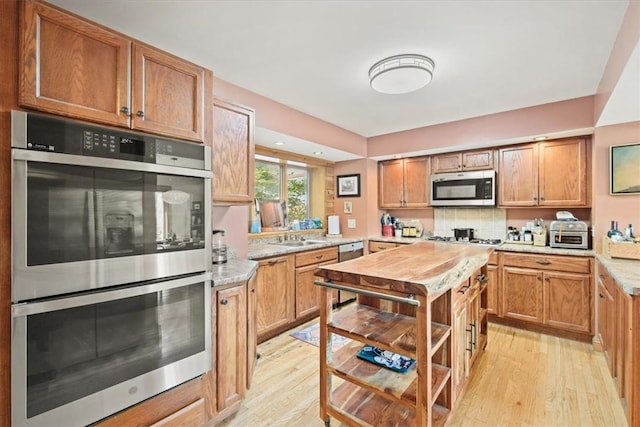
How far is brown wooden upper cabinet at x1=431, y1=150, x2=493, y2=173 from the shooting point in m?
3.82

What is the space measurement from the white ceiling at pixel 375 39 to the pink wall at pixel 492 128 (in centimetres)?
22

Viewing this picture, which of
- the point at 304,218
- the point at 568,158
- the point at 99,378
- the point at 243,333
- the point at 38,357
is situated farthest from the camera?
the point at 304,218

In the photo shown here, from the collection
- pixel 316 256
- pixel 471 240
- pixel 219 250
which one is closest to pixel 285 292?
pixel 316 256

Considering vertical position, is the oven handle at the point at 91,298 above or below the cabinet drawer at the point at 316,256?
above

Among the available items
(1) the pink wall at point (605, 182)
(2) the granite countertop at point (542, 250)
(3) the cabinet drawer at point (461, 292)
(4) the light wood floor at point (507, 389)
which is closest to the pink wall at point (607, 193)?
(1) the pink wall at point (605, 182)

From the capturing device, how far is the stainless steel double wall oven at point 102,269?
1.18 metres

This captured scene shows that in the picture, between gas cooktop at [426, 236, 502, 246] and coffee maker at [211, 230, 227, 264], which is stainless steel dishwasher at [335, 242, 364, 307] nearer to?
gas cooktop at [426, 236, 502, 246]

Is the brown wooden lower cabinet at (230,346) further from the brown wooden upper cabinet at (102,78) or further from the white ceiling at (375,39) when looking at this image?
the white ceiling at (375,39)

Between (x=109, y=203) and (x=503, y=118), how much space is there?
12.9ft

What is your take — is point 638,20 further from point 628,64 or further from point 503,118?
point 503,118

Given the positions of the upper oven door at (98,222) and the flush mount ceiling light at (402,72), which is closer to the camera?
the upper oven door at (98,222)

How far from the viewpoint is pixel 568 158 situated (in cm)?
329

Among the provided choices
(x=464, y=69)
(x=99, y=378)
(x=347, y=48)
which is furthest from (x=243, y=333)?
(x=464, y=69)

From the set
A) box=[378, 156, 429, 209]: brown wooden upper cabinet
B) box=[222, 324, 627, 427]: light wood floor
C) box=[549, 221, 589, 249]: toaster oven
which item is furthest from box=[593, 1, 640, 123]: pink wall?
box=[222, 324, 627, 427]: light wood floor
